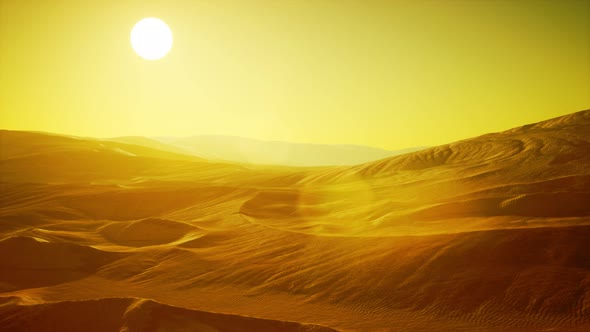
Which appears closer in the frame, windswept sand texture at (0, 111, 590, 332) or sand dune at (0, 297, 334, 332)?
sand dune at (0, 297, 334, 332)

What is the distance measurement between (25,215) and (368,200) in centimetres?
2428

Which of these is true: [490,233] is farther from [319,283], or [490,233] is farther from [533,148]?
[533,148]

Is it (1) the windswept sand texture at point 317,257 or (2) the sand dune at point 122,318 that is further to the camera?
(1) the windswept sand texture at point 317,257

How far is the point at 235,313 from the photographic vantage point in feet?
38.4

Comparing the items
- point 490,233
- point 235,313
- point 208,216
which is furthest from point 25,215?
point 490,233

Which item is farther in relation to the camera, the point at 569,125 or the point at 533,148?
the point at 569,125

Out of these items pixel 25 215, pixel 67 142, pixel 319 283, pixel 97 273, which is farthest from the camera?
pixel 67 142

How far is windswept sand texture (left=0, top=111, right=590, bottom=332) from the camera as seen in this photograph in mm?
11125

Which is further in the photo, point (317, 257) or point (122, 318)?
point (317, 257)

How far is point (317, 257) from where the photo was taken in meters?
16.2

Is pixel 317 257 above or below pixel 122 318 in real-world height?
above

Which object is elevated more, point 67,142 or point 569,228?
point 67,142

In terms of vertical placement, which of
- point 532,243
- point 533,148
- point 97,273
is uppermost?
point 533,148

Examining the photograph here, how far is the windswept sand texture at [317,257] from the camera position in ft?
36.5
